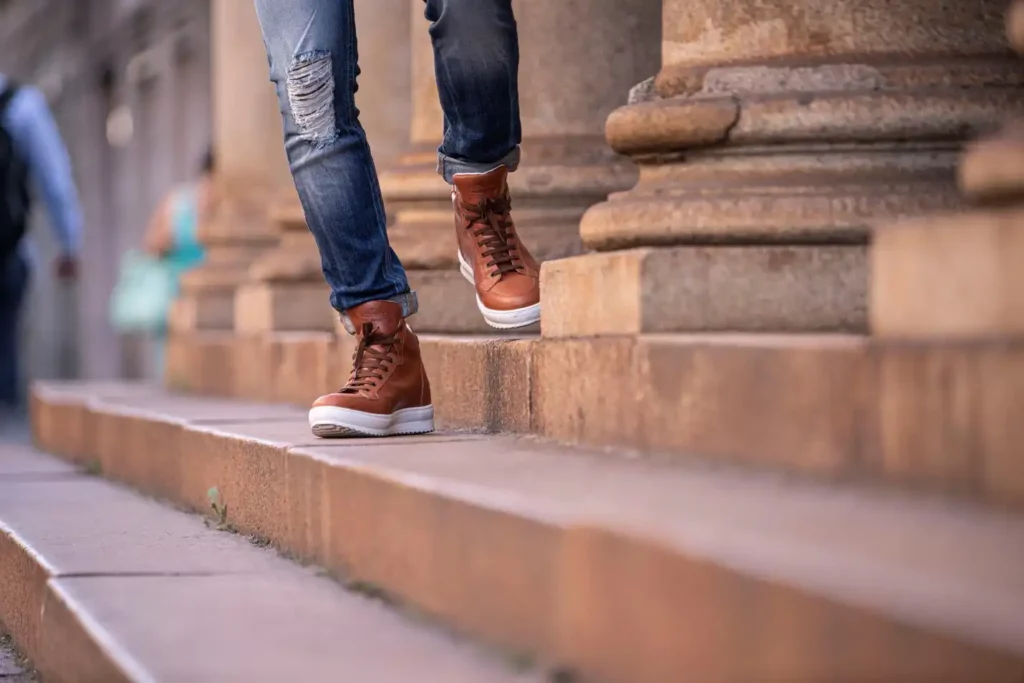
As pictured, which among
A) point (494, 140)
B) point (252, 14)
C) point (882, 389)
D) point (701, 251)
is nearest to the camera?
point (882, 389)

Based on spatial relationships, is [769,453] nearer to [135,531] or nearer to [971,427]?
[971,427]

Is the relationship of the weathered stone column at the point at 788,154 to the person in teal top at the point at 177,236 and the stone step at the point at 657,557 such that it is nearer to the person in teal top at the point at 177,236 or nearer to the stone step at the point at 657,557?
the stone step at the point at 657,557

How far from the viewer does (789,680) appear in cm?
181

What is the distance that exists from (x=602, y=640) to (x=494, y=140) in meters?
1.74

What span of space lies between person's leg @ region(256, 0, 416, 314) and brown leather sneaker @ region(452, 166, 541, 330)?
0.25 m

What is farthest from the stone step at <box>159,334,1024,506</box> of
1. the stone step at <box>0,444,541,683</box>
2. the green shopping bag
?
the green shopping bag

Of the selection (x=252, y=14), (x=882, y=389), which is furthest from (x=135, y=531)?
(x=252, y=14)

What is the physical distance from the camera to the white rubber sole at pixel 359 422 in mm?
3662

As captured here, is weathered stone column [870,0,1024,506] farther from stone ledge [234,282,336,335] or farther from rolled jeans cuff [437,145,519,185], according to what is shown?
stone ledge [234,282,336,335]

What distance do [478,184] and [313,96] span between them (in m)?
0.45

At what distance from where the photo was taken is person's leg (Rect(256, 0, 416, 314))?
348 cm

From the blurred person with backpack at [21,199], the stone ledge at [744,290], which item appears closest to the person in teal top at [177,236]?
the blurred person with backpack at [21,199]

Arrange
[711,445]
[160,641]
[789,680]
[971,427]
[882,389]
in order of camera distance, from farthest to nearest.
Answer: [711,445]
[160,641]
[882,389]
[971,427]
[789,680]

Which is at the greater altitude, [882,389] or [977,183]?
[977,183]
